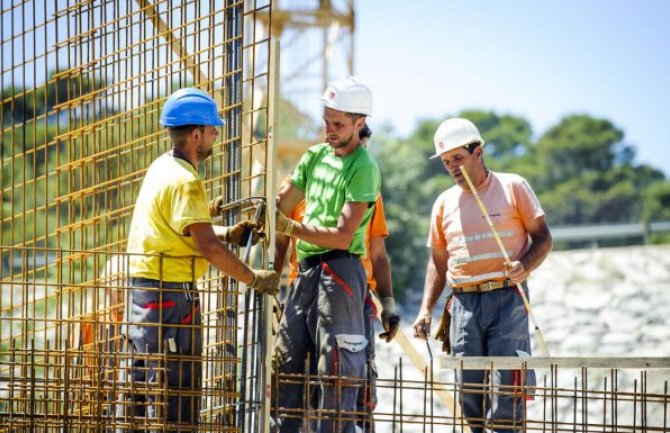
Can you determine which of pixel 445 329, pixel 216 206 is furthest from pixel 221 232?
pixel 445 329

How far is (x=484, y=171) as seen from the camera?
7.64 metres

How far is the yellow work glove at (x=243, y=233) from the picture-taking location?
20.3ft

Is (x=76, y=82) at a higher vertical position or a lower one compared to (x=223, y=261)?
higher

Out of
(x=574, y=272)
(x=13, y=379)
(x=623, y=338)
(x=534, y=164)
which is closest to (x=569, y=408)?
(x=623, y=338)

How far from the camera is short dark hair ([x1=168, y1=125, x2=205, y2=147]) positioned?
20.3 feet

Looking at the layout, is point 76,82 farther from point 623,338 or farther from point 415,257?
point 415,257

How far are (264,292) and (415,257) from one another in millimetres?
20678

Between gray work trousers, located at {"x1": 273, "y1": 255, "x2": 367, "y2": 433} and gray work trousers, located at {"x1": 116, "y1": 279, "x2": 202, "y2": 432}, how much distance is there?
596 millimetres

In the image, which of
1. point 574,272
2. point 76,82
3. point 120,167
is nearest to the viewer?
point 120,167

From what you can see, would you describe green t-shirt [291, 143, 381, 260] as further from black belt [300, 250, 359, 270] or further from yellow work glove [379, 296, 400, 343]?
yellow work glove [379, 296, 400, 343]

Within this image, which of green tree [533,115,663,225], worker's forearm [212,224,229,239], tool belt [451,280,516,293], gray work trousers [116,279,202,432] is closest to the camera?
gray work trousers [116,279,202,432]

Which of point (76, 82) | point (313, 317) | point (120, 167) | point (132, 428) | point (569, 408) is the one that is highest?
point (76, 82)

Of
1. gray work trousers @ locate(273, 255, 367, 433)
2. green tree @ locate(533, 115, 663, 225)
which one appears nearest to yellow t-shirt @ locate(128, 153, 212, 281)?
gray work trousers @ locate(273, 255, 367, 433)

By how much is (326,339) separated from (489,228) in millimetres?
1506
